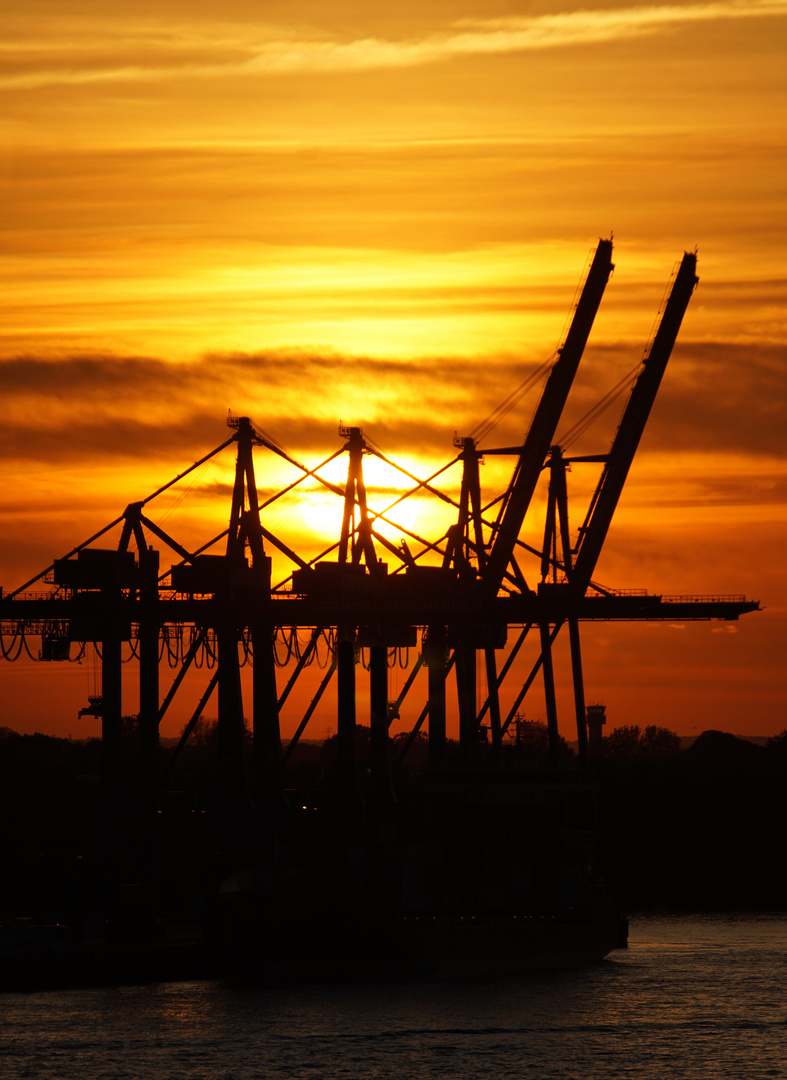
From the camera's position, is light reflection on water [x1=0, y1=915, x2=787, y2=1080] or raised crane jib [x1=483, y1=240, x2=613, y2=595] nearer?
light reflection on water [x1=0, y1=915, x2=787, y2=1080]

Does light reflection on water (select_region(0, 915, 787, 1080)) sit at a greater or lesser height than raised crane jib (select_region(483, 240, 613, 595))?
lesser

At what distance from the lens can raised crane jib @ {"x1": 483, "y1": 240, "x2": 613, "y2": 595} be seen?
78.7m

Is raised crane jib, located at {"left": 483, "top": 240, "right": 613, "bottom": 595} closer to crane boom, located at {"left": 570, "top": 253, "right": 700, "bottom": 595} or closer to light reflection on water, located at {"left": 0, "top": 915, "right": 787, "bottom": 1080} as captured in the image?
crane boom, located at {"left": 570, "top": 253, "right": 700, "bottom": 595}

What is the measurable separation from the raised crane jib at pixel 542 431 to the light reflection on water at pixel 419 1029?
2132 cm

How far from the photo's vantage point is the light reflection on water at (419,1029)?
4684 centimetres

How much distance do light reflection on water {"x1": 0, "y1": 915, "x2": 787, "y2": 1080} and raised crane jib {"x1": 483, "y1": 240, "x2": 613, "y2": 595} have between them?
21325mm

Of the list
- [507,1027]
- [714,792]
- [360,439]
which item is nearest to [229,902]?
[507,1027]

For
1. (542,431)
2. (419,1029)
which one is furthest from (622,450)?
(419,1029)

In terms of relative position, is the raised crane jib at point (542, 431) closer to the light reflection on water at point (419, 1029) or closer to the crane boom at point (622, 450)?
the crane boom at point (622, 450)

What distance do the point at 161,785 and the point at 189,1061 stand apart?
2910 centimetres

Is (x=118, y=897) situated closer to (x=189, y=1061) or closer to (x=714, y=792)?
(x=189, y=1061)

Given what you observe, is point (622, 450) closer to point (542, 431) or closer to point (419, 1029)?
point (542, 431)

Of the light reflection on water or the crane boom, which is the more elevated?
the crane boom

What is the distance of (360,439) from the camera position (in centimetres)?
8231
